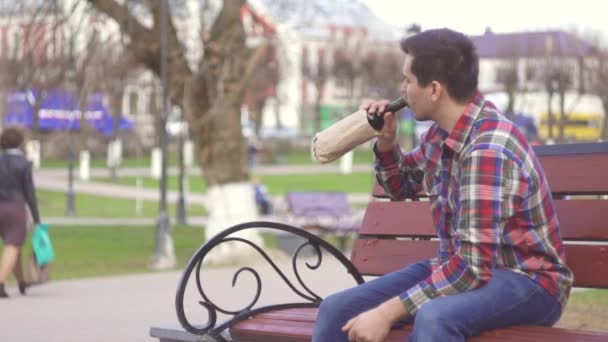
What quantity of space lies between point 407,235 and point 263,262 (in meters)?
13.3

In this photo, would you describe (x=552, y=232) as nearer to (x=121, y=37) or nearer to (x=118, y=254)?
(x=121, y=37)

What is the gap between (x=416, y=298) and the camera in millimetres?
4453

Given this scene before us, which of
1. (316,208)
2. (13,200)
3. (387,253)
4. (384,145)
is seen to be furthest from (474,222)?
(316,208)

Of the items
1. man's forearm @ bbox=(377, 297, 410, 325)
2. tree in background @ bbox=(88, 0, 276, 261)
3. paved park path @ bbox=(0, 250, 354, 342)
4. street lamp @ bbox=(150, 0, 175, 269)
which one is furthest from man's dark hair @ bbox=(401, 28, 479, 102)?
tree in background @ bbox=(88, 0, 276, 261)

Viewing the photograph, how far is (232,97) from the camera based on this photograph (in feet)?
62.0

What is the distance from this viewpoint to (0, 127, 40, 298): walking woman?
535 inches

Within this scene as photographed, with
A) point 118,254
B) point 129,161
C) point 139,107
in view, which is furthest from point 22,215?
point 139,107

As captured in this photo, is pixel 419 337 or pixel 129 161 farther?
pixel 129 161

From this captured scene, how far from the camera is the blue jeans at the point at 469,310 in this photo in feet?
14.0

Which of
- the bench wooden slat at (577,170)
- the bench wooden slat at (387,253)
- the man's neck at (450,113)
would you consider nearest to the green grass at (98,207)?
the bench wooden slat at (387,253)

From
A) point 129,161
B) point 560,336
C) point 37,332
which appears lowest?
point 129,161

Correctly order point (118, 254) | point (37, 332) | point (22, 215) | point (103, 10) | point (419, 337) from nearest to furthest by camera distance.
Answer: point (419, 337) → point (37, 332) → point (22, 215) → point (103, 10) → point (118, 254)

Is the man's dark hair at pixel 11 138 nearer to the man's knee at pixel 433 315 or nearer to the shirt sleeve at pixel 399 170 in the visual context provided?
the shirt sleeve at pixel 399 170

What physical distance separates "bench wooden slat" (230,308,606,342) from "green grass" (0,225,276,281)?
37.5ft
